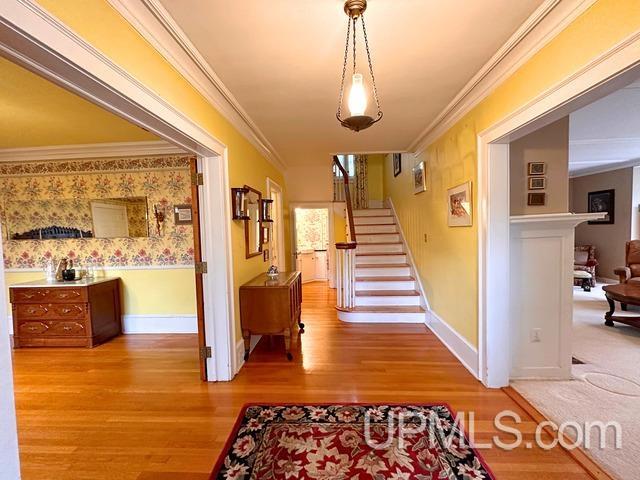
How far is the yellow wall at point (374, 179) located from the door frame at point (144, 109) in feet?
18.9

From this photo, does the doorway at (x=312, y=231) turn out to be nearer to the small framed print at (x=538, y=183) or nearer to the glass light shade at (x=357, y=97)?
the small framed print at (x=538, y=183)

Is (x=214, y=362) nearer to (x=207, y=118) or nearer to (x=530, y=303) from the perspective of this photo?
(x=207, y=118)

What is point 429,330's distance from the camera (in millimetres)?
3662

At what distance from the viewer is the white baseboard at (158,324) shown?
3830 mm

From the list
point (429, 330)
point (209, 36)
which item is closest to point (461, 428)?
point (429, 330)

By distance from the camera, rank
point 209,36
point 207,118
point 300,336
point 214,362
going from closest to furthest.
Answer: point 209,36
point 207,118
point 214,362
point 300,336

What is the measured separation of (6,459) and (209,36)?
212cm

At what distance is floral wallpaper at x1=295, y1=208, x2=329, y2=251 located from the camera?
312 inches

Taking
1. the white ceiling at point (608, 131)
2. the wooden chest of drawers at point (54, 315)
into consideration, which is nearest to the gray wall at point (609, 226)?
the white ceiling at point (608, 131)

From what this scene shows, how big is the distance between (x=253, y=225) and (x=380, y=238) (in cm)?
285

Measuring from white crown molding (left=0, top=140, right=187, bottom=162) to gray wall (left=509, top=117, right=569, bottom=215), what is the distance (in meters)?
3.59

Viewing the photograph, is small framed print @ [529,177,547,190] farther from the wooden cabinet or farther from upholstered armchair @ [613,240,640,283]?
upholstered armchair @ [613,240,640,283]

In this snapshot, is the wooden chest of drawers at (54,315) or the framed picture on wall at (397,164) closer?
the wooden chest of drawers at (54,315)

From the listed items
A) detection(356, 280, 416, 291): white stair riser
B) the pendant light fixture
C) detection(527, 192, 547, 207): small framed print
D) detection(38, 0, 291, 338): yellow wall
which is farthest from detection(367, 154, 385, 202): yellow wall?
the pendant light fixture
